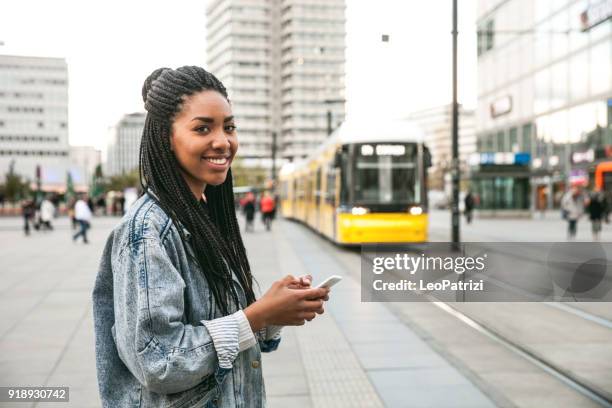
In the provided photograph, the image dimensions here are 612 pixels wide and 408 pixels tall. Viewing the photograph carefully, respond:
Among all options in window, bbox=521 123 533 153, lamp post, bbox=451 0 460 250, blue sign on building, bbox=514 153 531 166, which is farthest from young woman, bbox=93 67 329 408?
window, bbox=521 123 533 153

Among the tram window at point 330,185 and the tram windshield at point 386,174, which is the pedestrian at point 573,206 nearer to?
the tram windshield at point 386,174

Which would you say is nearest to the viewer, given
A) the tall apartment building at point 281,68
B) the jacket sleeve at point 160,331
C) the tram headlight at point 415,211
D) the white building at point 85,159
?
the jacket sleeve at point 160,331

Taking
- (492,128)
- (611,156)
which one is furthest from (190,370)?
(492,128)

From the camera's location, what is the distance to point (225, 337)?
1.53 meters

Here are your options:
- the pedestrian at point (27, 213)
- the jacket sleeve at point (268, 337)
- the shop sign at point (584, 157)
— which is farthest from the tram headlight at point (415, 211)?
the shop sign at point (584, 157)

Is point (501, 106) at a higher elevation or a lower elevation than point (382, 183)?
higher

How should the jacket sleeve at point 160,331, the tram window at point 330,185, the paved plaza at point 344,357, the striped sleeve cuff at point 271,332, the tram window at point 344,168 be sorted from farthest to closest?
the tram window at point 330,185 → the tram window at point 344,168 → the paved plaza at point 344,357 → the striped sleeve cuff at point 271,332 → the jacket sleeve at point 160,331

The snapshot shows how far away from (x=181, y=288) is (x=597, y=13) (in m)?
6.24

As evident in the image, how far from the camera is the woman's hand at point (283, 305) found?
5.16 feet

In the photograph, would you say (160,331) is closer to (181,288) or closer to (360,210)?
(181,288)

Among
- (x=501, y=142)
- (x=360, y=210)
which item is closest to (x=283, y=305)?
(x=360, y=210)

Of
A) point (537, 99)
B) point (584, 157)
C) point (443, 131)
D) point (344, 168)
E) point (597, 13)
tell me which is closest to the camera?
point (597, 13)

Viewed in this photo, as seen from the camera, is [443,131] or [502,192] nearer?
[502,192]

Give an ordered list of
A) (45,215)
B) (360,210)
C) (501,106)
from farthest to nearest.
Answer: (501,106) < (45,215) < (360,210)
